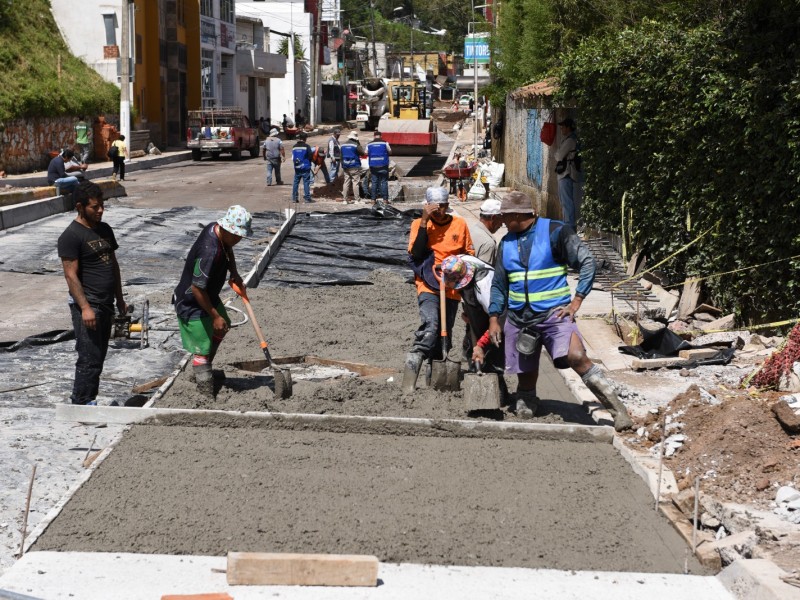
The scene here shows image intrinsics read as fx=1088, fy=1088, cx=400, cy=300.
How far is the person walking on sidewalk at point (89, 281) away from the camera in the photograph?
25.4ft

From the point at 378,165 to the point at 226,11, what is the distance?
4359 cm

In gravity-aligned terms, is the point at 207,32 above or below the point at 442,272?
above

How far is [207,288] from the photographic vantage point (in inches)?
322

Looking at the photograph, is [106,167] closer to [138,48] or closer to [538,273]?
[138,48]

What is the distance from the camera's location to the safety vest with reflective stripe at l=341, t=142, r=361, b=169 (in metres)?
26.3

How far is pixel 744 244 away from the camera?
34.5 feet

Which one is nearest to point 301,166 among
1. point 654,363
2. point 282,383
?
point 654,363

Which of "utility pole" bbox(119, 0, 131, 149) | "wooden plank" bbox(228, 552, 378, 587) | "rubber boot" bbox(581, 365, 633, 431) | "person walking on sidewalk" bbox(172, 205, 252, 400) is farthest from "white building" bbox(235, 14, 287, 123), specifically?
"wooden plank" bbox(228, 552, 378, 587)

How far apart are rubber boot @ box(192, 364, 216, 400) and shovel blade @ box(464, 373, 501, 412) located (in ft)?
6.62

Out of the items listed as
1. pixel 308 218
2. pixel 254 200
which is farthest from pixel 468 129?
pixel 308 218

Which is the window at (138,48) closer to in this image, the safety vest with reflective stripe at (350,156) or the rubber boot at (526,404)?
the safety vest with reflective stripe at (350,156)

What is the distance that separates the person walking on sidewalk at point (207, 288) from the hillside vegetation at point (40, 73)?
28.1 metres

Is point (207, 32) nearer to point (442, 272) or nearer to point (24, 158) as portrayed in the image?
point (24, 158)

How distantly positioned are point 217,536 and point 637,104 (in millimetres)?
10037
